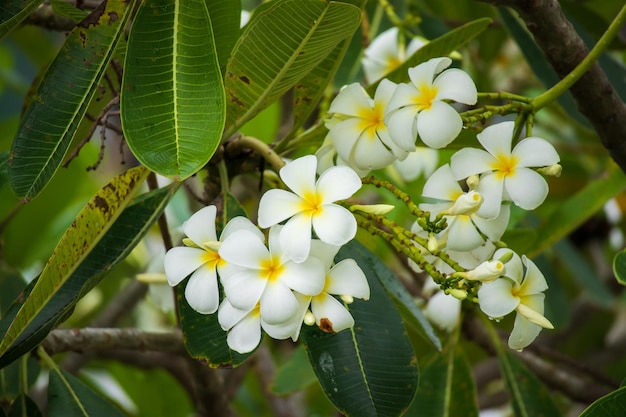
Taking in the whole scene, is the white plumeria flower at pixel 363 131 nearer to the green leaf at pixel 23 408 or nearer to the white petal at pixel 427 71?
the white petal at pixel 427 71

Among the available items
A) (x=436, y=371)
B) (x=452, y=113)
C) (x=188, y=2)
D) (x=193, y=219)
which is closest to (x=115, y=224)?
(x=193, y=219)

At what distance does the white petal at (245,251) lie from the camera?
0.66 meters

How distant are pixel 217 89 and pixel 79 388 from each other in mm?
439

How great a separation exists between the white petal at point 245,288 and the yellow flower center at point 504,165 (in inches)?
9.3

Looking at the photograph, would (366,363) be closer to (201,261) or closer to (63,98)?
(201,261)

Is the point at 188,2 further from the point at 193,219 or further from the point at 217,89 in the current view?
the point at 193,219

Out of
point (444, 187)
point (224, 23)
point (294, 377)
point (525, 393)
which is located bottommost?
point (294, 377)

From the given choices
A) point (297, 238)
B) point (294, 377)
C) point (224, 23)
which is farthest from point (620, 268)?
point (294, 377)

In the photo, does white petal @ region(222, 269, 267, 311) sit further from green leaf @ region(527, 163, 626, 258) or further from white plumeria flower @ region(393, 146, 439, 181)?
green leaf @ region(527, 163, 626, 258)

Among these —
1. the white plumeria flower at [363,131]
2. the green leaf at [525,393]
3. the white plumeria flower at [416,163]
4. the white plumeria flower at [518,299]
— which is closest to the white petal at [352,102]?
the white plumeria flower at [363,131]

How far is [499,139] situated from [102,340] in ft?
1.92

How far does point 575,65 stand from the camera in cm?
88

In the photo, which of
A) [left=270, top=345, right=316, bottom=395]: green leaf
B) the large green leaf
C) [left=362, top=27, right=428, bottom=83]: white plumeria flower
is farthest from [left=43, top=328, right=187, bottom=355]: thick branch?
[left=362, top=27, right=428, bottom=83]: white plumeria flower

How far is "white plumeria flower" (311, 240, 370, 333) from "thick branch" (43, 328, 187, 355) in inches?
17.8
